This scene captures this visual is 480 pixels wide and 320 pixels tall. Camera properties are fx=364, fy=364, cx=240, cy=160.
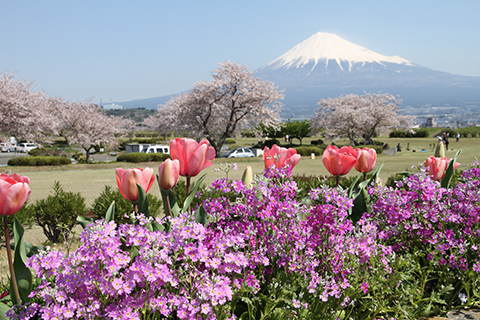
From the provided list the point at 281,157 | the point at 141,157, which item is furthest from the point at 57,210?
the point at 141,157

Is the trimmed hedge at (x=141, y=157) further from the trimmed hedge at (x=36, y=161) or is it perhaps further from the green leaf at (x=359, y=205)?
the green leaf at (x=359, y=205)

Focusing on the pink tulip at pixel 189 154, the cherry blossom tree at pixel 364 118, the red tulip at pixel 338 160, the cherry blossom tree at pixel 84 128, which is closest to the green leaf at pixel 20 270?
the pink tulip at pixel 189 154

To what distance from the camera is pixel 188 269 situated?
6.69 feet

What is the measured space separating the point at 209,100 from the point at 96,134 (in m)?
11.9

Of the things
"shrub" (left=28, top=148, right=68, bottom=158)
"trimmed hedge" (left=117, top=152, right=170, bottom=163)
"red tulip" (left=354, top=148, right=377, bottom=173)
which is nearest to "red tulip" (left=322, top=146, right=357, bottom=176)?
"red tulip" (left=354, top=148, right=377, bottom=173)

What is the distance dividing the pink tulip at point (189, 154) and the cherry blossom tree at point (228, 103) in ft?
99.6

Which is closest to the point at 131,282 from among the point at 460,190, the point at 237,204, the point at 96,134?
the point at 237,204

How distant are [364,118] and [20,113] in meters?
35.1

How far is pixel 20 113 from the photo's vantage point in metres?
27.4

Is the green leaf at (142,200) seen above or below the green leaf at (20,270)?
above

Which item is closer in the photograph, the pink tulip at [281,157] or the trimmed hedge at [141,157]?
the pink tulip at [281,157]

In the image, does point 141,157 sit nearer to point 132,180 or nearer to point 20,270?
point 132,180

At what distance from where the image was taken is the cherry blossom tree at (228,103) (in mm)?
33375

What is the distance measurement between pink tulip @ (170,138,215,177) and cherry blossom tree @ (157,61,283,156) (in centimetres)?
3036
